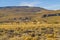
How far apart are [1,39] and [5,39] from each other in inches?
12.9

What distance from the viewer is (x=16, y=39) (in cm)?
2089

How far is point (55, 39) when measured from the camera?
67.7 ft

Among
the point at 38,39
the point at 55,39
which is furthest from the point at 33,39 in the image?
the point at 55,39

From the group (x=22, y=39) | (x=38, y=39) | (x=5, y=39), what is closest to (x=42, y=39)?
(x=38, y=39)

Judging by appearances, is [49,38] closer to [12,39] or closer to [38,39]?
[38,39]

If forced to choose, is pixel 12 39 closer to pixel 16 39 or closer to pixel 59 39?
pixel 16 39

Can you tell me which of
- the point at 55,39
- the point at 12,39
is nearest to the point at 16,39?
the point at 12,39

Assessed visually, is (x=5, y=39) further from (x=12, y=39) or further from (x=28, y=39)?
(x=28, y=39)

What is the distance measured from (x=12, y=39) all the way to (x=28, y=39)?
1.81 meters

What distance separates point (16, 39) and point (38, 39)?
183 centimetres

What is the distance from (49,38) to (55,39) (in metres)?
0.49

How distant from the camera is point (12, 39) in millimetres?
21156

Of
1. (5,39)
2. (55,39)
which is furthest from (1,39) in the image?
(55,39)

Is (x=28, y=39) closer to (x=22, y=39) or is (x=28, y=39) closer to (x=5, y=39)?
(x=22, y=39)
